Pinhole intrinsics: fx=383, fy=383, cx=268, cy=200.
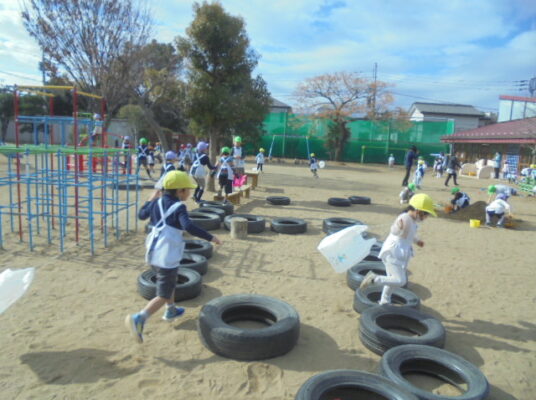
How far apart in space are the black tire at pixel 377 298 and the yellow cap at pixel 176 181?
7.88ft

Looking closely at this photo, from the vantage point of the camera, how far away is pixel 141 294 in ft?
15.3

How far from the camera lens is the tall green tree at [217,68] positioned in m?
12.7

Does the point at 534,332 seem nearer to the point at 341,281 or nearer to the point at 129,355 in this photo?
the point at 341,281

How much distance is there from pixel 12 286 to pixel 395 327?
3779 millimetres

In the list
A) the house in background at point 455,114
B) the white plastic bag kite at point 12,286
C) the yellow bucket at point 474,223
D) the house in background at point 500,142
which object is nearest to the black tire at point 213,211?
the white plastic bag kite at point 12,286

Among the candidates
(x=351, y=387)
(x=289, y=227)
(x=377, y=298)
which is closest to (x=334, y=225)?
(x=289, y=227)

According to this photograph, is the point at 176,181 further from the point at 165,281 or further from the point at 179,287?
the point at 179,287

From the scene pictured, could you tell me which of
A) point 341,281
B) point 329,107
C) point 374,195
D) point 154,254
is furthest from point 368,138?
point 154,254

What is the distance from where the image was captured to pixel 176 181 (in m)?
3.61

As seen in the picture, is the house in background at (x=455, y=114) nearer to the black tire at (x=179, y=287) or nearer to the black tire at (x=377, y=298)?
the black tire at (x=377, y=298)

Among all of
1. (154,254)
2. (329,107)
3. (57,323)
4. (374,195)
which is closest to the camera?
(154,254)

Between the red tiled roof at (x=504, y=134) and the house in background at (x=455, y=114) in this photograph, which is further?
the house in background at (x=455, y=114)

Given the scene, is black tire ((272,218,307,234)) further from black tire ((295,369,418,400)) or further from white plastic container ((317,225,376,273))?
black tire ((295,369,418,400))

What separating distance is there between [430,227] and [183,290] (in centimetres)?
715
